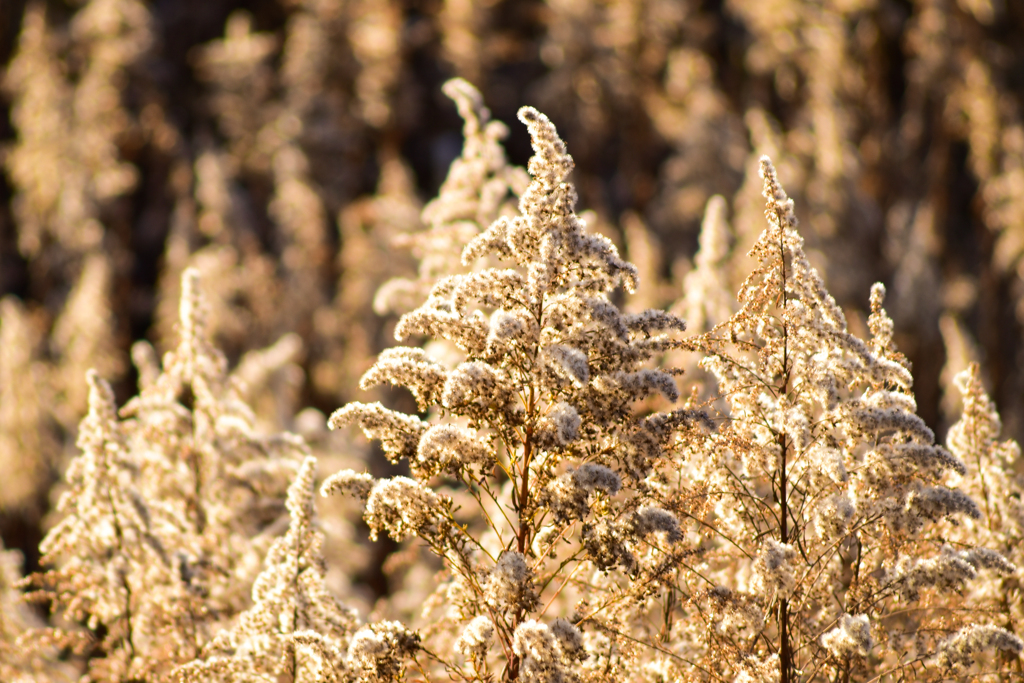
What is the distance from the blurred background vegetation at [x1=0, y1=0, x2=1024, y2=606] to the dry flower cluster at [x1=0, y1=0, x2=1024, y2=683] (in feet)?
0.72

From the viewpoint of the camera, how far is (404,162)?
45.1m

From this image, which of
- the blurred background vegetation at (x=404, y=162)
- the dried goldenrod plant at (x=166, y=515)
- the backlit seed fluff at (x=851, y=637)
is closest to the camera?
the backlit seed fluff at (x=851, y=637)

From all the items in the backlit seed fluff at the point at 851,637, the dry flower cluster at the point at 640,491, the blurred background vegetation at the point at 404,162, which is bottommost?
the backlit seed fluff at the point at 851,637

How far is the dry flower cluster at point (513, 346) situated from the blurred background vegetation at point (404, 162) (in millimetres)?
219

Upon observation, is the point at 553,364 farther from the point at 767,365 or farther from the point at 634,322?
the point at 767,365

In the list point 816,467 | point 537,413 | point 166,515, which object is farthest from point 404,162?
point 816,467

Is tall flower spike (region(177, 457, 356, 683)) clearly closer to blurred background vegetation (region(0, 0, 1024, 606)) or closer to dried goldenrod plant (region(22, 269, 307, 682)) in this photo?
dried goldenrod plant (region(22, 269, 307, 682))

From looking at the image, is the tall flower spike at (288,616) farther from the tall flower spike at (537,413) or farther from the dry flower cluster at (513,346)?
the tall flower spike at (537,413)

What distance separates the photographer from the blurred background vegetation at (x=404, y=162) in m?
27.1

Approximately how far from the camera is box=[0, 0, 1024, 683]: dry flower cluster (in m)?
5.82

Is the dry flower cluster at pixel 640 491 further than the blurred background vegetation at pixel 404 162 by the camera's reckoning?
No

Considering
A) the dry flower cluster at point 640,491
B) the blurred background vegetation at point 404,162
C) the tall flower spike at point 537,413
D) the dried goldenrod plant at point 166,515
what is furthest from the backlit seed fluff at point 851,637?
the blurred background vegetation at point 404,162

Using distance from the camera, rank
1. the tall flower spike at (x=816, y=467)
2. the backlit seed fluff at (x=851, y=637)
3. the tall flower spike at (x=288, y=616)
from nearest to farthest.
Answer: the backlit seed fluff at (x=851, y=637)
the tall flower spike at (x=816, y=467)
the tall flower spike at (x=288, y=616)

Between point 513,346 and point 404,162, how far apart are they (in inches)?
1601
